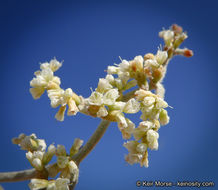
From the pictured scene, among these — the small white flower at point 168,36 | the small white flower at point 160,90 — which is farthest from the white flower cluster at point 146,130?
the small white flower at point 168,36

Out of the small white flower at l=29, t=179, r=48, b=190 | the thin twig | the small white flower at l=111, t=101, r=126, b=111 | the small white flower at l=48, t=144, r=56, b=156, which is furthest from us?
the small white flower at l=48, t=144, r=56, b=156

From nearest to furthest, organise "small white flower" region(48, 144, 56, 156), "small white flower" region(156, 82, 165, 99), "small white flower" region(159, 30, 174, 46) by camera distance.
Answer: "small white flower" region(48, 144, 56, 156), "small white flower" region(156, 82, 165, 99), "small white flower" region(159, 30, 174, 46)

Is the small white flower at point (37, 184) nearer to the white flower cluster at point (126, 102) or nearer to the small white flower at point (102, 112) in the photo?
the white flower cluster at point (126, 102)

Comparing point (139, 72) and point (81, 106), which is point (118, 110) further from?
point (139, 72)

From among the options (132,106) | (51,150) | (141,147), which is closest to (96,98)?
(132,106)

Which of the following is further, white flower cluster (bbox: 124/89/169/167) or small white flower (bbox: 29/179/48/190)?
white flower cluster (bbox: 124/89/169/167)

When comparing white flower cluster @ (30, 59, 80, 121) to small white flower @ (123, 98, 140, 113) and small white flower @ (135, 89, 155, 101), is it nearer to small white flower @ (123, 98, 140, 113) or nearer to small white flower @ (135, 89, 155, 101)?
small white flower @ (123, 98, 140, 113)

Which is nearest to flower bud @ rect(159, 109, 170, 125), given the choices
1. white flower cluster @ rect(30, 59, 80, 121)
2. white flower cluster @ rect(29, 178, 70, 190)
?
white flower cluster @ rect(30, 59, 80, 121)
